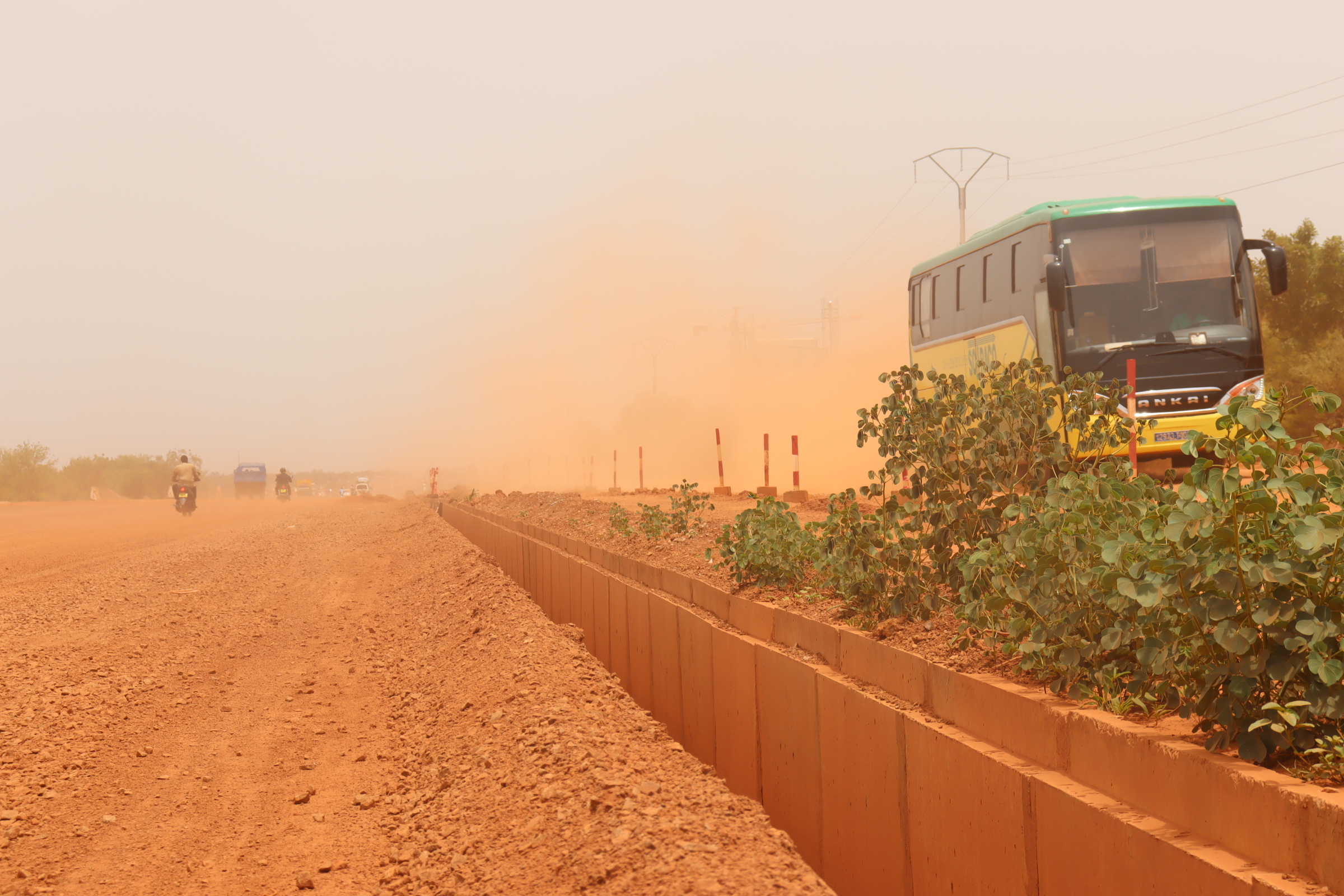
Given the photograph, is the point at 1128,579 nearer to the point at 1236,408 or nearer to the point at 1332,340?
the point at 1236,408

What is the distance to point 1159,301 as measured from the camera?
13992 millimetres

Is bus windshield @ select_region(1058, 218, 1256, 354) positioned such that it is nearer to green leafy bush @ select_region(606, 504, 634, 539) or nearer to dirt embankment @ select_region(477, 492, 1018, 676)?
dirt embankment @ select_region(477, 492, 1018, 676)

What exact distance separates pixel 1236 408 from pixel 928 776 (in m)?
1.71

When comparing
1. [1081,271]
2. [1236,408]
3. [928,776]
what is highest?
[1081,271]

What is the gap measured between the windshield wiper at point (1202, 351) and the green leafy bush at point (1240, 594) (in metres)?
11.3

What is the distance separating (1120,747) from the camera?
3.05 m

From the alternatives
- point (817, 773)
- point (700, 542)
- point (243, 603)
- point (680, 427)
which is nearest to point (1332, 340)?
point (700, 542)

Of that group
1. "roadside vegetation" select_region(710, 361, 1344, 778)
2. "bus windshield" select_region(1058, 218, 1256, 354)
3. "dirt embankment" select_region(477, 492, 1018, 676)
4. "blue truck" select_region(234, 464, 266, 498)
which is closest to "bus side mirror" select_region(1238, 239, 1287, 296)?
"bus windshield" select_region(1058, 218, 1256, 354)

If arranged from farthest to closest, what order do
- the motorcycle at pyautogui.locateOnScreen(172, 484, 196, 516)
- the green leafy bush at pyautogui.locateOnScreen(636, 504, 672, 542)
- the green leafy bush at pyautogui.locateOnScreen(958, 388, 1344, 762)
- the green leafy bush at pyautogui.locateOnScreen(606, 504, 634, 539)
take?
the motorcycle at pyautogui.locateOnScreen(172, 484, 196, 516) < the green leafy bush at pyautogui.locateOnScreen(606, 504, 634, 539) < the green leafy bush at pyautogui.locateOnScreen(636, 504, 672, 542) < the green leafy bush at pyautogui.locateOnScreen(958, 388, 1344, 762)

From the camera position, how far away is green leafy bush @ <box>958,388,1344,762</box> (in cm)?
271

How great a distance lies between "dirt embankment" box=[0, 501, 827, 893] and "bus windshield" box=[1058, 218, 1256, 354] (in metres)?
8.13

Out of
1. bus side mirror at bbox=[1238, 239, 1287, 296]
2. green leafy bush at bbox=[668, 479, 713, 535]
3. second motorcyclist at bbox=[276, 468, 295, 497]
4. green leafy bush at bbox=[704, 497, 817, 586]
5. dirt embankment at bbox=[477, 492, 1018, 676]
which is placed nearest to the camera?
dirt embankment at bbox=[477, 492, 1018, 676]

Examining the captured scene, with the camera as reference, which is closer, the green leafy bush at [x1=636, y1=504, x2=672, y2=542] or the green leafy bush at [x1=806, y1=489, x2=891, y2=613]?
the green leafy bush at [x1=806, y1=489, x2=891, y2=613]

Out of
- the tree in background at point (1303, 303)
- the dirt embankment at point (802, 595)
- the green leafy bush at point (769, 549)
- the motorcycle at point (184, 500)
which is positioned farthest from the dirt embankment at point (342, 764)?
the tree in background at point (1303, 303)
